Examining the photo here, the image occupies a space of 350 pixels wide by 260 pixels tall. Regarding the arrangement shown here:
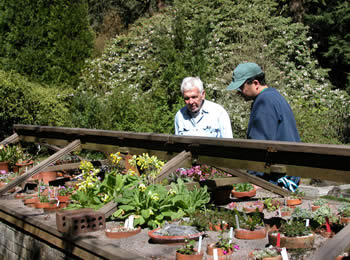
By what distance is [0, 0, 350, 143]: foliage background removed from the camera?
11.5m

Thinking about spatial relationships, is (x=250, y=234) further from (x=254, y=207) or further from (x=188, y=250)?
(x=254, y=207)

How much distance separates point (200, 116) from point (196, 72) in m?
6.82

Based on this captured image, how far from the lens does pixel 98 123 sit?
1203 centimetres

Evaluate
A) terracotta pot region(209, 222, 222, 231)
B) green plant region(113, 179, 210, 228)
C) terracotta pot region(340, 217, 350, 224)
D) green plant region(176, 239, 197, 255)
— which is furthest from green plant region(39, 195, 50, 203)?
terracotta pot region(340, 217, 350, 224)

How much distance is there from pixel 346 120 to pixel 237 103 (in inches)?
99.2

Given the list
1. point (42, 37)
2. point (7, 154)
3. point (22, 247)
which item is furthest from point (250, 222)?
point (42, 37)

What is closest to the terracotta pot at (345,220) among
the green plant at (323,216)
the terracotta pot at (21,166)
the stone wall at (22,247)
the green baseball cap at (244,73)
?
the green plant at (323,216)

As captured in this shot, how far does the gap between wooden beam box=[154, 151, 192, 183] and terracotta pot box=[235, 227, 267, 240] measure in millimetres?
878

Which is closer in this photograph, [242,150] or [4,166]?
[242,150]

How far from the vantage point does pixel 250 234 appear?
3.60 m

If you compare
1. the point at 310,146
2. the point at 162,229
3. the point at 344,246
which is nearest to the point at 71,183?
the point at 162,229

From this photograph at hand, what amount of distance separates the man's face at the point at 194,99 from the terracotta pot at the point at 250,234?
2143 millimetres

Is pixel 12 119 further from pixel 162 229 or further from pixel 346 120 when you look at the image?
pixel 162 229

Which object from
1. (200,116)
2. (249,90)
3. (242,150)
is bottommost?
(242,150)
